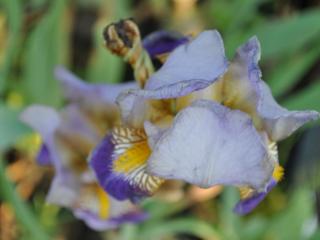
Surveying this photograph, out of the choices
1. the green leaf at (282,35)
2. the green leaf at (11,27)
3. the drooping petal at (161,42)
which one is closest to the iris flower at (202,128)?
the drooping petal at (161,42)

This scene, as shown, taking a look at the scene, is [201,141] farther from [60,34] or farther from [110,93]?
[60,34]

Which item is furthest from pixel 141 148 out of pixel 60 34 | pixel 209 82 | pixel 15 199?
pixel 60 34

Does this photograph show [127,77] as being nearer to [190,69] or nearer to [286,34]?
[286,34]

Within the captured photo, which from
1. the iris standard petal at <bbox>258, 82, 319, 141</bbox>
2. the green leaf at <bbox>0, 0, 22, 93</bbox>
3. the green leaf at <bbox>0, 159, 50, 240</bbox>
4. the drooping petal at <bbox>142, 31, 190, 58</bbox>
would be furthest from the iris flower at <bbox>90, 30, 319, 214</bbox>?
the green leaf at <bbox>0, 0, 22, 93</bbox>

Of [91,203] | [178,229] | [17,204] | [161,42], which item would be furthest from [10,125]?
[178,229]

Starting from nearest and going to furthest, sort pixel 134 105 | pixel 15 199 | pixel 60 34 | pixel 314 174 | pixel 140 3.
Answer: pixel 134 105, pixel 15 199, pixel 60 34, pixel 314 174, pixel 140 3

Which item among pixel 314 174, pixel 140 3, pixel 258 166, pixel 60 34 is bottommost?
pixel 314 174

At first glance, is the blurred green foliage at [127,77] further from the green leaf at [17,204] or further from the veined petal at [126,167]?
the veined petal at [126,167]
